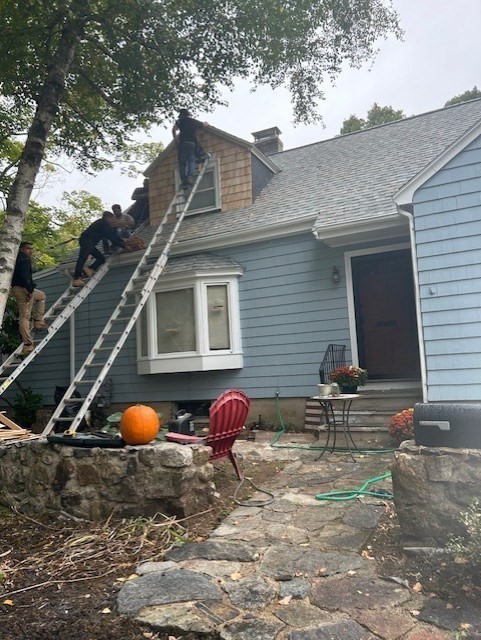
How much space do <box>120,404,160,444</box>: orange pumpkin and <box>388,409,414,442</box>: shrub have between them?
3.14 metres

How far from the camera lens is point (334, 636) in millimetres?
2209

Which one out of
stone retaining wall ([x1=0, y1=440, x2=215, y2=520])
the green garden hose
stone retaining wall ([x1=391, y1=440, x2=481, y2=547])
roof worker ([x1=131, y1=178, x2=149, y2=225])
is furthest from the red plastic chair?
roof worker ([x1=131, y1=178, x2=149, y2=225])

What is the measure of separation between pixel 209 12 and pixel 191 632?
822 cm

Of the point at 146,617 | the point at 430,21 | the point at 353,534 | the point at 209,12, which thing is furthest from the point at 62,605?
the point at 430,21

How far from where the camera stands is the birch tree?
22.1 ft

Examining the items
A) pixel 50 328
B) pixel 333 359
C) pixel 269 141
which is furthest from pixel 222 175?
pixel 50 328

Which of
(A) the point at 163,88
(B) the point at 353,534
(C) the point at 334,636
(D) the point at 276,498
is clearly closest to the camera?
(C) the point at 334,636

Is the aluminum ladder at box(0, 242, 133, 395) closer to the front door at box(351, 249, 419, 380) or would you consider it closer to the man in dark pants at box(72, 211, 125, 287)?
the man in dark pants at box(72, 211, 125, 287)

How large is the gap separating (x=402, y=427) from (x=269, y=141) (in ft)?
32.0

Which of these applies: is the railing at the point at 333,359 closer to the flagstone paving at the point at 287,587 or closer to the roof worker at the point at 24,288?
the flagstone paving at the point at 287,587

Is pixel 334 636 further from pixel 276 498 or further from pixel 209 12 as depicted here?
pixel 209 12

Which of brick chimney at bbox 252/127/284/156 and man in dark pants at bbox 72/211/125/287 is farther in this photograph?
brick chimney at bbox 252/127/284/156

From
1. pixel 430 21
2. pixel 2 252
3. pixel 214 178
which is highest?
pixel 430 21

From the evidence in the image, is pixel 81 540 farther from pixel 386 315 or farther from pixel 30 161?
pixel 386 315
